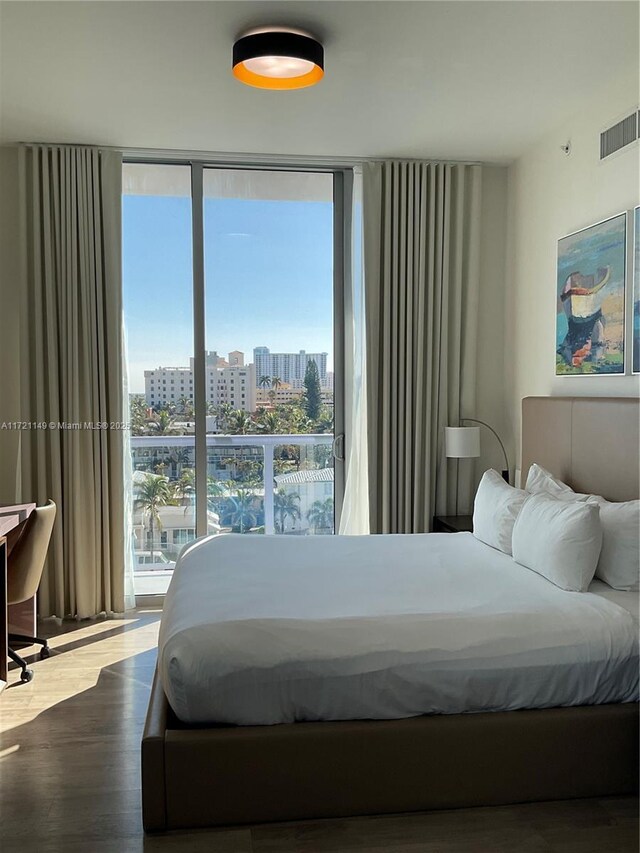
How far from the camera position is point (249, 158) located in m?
4.83

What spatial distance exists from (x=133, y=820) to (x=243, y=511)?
273 centimetres

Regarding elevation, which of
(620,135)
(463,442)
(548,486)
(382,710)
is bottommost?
(382,710)

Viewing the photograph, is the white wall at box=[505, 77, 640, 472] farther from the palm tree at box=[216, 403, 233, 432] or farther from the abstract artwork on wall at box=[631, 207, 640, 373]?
the palm tree at box=[216, 403, 233, 432]

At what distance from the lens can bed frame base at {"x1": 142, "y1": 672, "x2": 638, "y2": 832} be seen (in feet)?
7.93

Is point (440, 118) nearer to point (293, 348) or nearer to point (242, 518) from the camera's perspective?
point (293, 348)

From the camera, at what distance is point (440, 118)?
4.11 metres

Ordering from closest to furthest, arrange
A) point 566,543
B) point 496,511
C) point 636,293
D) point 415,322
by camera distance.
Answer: point 566,543
point 636,293
point 496,511
point 415,322

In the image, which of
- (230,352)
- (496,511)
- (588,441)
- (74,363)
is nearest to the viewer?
(588,441)

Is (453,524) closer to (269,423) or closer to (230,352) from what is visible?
(269,423)

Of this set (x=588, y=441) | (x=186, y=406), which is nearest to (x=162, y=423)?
(x=186, y=406)

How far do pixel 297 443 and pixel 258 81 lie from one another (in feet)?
8.16

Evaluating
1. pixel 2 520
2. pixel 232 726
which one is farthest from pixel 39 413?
pixel 232 726

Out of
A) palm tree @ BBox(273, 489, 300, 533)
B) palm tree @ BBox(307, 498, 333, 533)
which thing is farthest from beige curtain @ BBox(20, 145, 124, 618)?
palm tree @ BBox(307, 498, 333, 533)

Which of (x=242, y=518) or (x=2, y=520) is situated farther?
(x=242, y=518)
